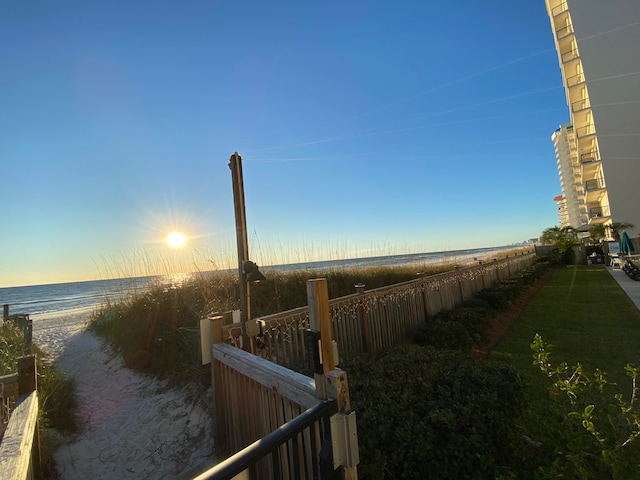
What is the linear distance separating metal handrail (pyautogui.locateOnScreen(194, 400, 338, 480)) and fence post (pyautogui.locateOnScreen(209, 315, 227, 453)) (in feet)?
6.05

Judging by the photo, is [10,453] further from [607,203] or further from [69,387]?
[607,203]

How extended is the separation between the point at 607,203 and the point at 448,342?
33.3 metres

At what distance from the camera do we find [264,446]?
1.15 m

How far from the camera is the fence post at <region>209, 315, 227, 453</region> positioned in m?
3.02

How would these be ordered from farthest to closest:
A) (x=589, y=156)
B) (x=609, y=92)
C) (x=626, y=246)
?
(x=589, y=156) < (x=609, y=92) < (x=626, y=246)

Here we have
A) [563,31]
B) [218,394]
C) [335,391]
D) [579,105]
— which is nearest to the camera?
[335,391]

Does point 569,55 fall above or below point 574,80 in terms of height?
above

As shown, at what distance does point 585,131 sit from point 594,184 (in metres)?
5.04

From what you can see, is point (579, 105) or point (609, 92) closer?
point (609, 92)

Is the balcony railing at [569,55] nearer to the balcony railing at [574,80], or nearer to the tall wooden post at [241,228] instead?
the balcony railing at [574,80]

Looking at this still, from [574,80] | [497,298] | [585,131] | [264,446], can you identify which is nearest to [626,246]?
[497,298]

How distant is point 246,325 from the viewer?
2.91 metres

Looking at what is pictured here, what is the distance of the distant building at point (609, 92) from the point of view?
25594 mm

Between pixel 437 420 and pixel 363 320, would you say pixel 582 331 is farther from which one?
pixel 437 420
